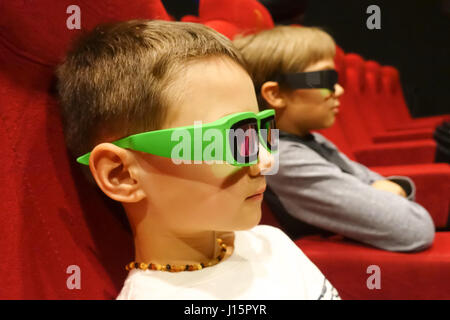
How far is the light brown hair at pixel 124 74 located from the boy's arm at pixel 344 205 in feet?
1.24

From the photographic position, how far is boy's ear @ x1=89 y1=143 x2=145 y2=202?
476 millimetres

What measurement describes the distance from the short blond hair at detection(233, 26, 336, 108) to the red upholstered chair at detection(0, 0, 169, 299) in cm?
38

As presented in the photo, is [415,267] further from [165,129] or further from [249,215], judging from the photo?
[165,129]

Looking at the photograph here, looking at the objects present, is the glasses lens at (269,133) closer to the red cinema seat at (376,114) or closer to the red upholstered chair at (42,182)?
the red upholstered chair at (42,182)

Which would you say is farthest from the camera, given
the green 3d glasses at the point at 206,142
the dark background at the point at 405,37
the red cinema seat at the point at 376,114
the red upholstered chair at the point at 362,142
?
the dark background at the point at 405,37

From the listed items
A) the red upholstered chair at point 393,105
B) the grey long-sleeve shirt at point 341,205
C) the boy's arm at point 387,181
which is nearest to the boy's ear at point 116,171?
the grey long-sleeve shirt at point 341,205

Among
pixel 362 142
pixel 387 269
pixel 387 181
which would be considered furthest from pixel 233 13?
pixel 362 142

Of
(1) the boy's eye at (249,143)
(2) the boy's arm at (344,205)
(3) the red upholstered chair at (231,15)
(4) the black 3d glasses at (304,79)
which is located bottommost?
(2) the boy's arm at (344,205)

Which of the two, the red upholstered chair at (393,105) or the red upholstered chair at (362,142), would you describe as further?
the red upholstered chair at (393,105)

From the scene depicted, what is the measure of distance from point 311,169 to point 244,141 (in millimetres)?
400

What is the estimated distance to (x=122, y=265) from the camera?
59 centimetres

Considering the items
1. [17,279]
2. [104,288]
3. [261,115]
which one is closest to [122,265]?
[104,288]

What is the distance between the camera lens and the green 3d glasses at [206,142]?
455 millimetres

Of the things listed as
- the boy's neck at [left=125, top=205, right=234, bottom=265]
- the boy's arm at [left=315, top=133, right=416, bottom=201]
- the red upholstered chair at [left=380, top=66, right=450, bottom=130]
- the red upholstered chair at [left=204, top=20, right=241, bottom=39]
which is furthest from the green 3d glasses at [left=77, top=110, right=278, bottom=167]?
the red upholstered chair at [left=380, top=66, right=450, bottom=130]
